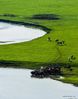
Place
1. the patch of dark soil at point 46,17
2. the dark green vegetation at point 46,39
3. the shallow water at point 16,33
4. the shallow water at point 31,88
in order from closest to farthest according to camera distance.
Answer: the shallow water at point 31,88
the dark green vegetation at point 46,39
the shallow water at point 16,33
the patch of dark soil at point 46,17

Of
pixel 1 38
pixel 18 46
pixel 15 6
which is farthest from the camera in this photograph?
pixel 15 6

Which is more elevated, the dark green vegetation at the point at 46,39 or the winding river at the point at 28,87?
the dark green vegetation at the point at 46,39

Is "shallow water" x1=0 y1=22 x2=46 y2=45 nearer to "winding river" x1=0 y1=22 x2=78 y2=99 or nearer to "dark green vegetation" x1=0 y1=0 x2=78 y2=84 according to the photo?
"dark green vegetation" x1=0 y1=0 x2=78 y2=84

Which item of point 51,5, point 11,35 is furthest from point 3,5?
point 11,35

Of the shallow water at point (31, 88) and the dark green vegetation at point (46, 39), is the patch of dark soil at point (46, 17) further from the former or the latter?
the shallow water at point (31, 88)

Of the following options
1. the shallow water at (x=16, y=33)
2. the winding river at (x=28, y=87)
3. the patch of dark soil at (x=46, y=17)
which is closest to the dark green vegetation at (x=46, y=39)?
the patch of dark soil at (x=46, y=17)

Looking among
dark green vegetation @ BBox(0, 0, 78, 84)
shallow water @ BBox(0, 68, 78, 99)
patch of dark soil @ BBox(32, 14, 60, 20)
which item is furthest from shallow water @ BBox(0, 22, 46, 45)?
shallow water @ BBox(0, 68, 78, 99)

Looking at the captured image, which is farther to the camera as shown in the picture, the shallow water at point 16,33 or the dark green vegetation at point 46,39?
the shallow water at point 16,33

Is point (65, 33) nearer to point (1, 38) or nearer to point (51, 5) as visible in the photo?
point (1, 38)
